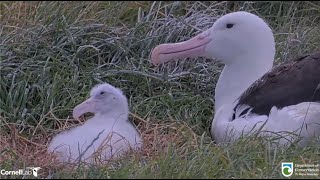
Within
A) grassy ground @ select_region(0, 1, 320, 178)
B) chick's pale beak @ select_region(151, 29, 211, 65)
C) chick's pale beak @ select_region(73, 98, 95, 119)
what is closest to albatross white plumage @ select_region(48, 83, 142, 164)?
chick's pale beak @ select_region(73, 98, 95, 119)

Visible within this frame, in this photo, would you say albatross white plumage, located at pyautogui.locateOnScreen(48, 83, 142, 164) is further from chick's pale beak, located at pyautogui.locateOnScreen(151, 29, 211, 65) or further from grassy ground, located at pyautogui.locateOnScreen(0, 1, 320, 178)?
chick's pale beak, located at pyautogui.locateOnScreen(151, 29, 211, 65)

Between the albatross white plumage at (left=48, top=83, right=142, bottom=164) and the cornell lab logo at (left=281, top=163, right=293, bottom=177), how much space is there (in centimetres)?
97

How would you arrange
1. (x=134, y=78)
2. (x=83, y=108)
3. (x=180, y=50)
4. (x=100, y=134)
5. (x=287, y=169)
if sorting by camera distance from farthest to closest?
1. (x=134, y=78)
2. (x=180, y=50)
3. (x=83, y=108)
4. (x=100, y=134)
5. (x=287, y=169)

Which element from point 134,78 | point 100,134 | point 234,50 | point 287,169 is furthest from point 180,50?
point 287,169

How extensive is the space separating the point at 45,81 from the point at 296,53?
5.63ft

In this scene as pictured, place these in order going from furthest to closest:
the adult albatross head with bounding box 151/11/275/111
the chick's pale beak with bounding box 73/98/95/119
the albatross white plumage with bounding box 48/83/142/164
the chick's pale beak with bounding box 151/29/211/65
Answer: the chick's pale beak with bounding box 151/29/211/65, the adult albatross head with bounding box 151/11/275/111, the chick's pale beak with bounding box 73/98/95/119, the albatross white plumage with bounding box 48/83/142/164

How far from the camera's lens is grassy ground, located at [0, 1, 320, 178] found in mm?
4461

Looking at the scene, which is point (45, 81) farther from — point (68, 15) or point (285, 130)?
point (285, 130)

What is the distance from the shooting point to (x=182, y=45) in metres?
5.74

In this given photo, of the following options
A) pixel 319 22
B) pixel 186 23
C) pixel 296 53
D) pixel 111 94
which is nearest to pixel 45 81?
pixel 111 94

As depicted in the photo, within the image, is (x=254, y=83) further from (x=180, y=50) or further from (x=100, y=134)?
(x=100, y=134)

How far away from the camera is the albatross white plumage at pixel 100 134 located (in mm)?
4965

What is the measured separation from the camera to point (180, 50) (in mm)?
Result: 5730

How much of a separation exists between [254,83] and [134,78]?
38.7 inches
